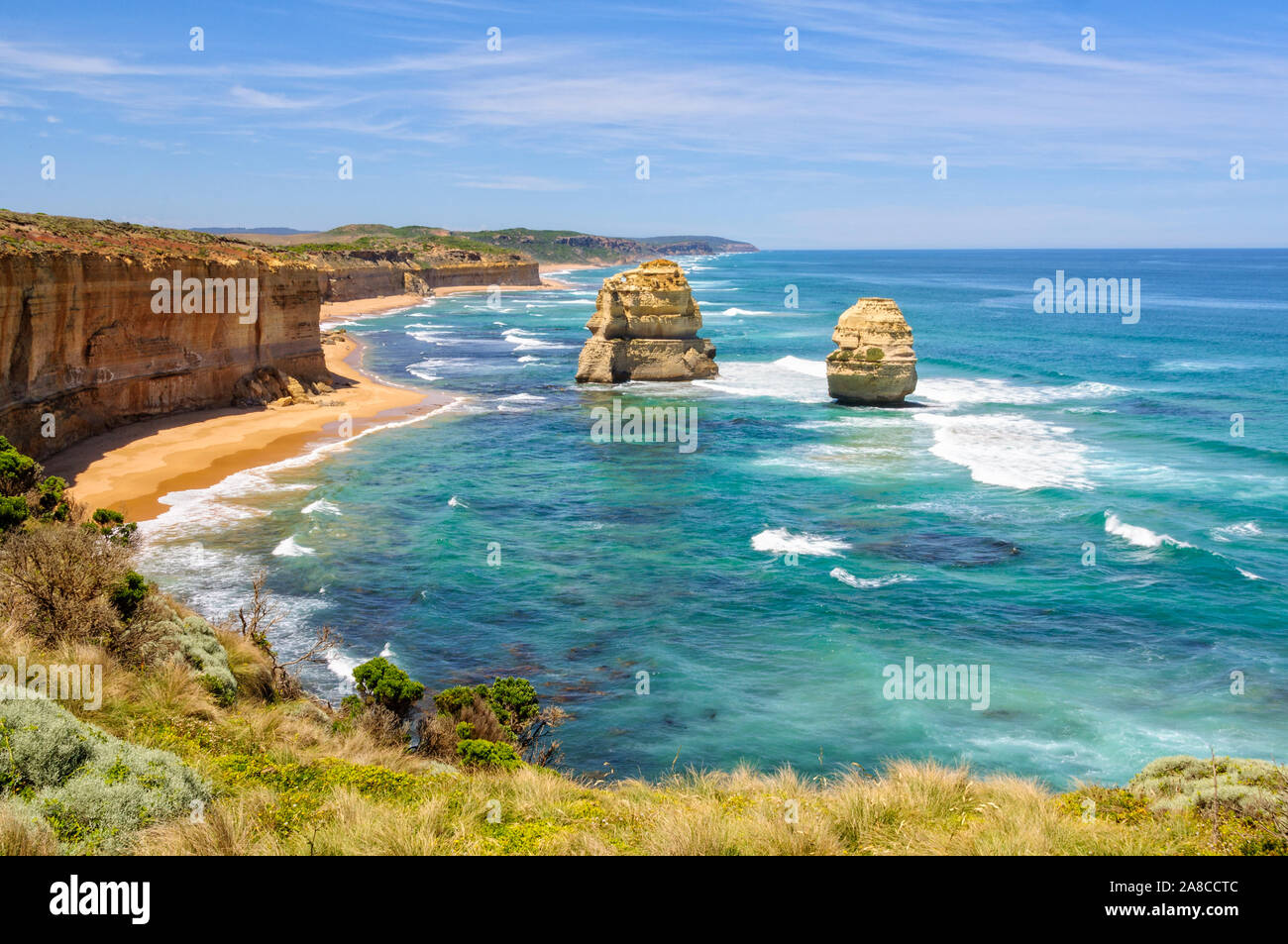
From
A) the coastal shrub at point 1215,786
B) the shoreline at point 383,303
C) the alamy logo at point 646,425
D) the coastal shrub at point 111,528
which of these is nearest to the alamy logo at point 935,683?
the coastal shrub at point 1215,786

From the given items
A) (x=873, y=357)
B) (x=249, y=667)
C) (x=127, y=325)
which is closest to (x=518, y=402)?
(x=873, y=357)

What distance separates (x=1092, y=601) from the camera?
21.0 meters

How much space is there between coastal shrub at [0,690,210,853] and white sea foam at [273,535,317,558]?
14.8 metres

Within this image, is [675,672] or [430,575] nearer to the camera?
[675,672]

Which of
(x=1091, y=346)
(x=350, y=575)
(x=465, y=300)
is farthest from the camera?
(x=465, y=300)

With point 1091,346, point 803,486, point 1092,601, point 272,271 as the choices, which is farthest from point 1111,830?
point 1091,346

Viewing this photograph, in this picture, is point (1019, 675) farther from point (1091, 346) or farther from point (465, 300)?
point (465, 300)

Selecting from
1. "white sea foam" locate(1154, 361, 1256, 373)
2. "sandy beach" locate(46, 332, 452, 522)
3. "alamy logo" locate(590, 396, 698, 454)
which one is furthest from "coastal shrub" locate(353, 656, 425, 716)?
"white sea foam" locate(1154, 361, 1256, 373)

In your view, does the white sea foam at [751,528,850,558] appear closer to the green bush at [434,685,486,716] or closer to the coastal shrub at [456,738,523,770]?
the green bush at [434,685,486,716]

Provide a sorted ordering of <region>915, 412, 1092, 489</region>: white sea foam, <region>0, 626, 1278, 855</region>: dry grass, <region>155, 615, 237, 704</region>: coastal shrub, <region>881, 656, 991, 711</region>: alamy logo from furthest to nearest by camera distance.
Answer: <region>915, 412, 1092, 489</region>: white sea foam → <region>881, 656, 991, 711</region>: alamy logo → <region>155, 615, 237, 704</region>: coastal shrub → <region>0, 626, 1278, 855</region>: dry grass

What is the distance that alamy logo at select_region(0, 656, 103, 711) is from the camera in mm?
10148
